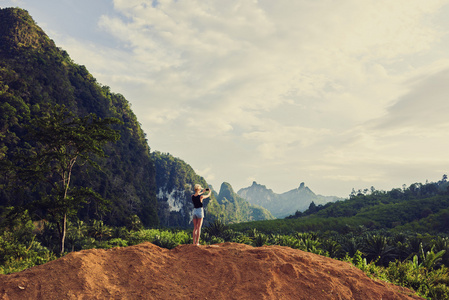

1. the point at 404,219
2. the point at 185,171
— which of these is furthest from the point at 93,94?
the point at 404,219

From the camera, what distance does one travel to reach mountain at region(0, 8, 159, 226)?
40406 millimetres

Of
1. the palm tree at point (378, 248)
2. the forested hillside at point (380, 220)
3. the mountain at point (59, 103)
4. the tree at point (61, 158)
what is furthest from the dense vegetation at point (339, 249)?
the forested hillside at point (380, 220)

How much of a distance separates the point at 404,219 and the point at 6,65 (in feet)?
283

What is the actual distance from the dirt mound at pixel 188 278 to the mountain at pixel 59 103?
38.8 m

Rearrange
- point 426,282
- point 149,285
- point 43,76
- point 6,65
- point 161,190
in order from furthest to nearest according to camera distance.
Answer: point 161,190, point 43,76, point 6,65, point 426,282, point 149,285

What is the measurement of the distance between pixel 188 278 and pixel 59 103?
62.4m

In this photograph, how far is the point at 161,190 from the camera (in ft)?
393


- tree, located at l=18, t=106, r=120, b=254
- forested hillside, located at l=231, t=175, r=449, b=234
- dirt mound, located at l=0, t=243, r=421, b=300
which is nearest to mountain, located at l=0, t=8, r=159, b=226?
tree, located at l=18, t=106, r=120, b=254

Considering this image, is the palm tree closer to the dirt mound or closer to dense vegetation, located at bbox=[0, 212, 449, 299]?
dense vegetation, located at bbox=[0, 212, 449, 299]

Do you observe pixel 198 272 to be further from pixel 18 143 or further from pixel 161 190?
pixel 161 190

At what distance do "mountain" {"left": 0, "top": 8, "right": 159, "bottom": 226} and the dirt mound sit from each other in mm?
38835

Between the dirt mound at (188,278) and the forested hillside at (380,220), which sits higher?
the dirt mound at (188,278)

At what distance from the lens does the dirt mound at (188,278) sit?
4.54 m

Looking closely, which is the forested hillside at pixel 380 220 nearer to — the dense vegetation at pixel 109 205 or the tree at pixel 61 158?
the dense vegetation at pixel 109 205
